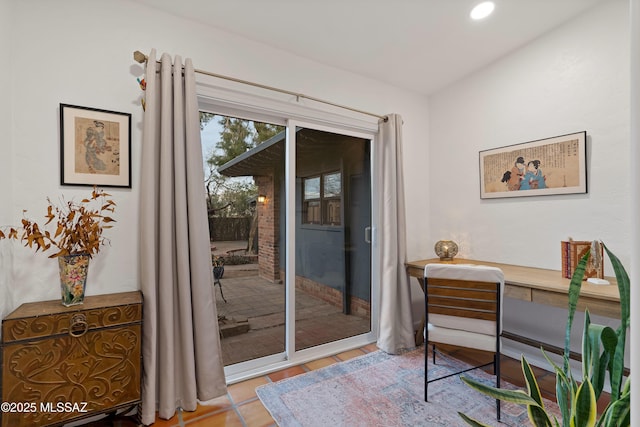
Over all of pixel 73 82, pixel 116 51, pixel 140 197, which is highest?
pixel 116 51

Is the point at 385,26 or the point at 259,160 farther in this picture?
the point at 259,160

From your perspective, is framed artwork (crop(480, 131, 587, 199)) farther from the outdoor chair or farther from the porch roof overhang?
the outdoor chair

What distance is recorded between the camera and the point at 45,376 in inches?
62.3

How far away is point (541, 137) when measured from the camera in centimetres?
259

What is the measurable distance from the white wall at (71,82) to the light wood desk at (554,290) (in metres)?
2.62

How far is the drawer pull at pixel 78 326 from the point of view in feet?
5.37

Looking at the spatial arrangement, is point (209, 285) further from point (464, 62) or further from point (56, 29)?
point (464, 62)

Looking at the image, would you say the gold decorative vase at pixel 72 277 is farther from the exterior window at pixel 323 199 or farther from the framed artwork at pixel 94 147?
the exterior window at pixel 323 199

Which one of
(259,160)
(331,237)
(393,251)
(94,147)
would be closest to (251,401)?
(331,237)

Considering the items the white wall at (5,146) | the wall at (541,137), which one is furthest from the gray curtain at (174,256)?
the wall at (541,137)

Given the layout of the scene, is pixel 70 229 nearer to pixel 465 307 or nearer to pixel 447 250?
pixel 465 307

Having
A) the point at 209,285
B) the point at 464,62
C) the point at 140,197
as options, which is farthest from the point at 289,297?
the point at 464,62

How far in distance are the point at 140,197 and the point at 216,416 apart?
149 cm

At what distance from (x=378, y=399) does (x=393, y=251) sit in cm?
125
